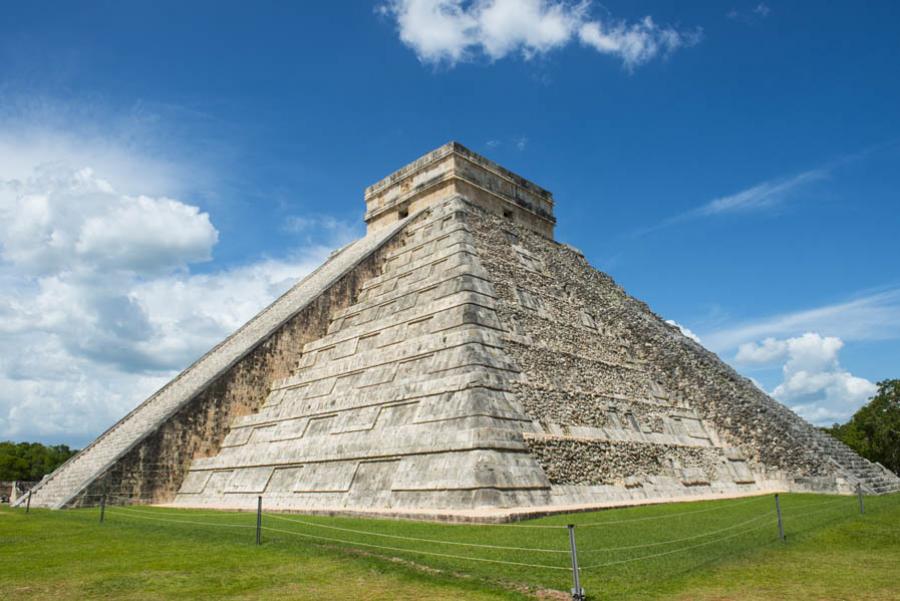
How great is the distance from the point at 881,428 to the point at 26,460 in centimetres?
4665

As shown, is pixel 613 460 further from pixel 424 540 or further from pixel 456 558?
pixel 456 558

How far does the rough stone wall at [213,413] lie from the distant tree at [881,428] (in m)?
26.8

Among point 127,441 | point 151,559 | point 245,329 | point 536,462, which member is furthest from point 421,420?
point 245,329

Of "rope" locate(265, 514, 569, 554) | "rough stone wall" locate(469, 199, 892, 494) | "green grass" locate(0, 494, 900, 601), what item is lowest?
"green grass" locate(0, 494, 900, 601)

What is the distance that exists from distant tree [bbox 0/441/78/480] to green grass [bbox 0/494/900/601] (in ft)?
114

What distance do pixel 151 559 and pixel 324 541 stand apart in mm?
1707

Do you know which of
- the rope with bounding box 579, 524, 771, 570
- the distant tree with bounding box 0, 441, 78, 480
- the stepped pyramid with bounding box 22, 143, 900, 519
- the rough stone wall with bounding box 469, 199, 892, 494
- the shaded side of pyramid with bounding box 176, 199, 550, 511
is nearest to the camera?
the rope with bounding box 579, 524, 771, 570

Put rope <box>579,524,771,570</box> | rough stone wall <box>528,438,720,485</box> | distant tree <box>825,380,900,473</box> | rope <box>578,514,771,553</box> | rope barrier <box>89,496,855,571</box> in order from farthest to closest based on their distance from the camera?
1. distant tree <box>825,380,900,473</box>
2. rough stone wall <box>528,438,720,485</box>
3. rope <box>578,514,771,553</box>
4. rope barrier <box>89,496,855,571</box>
5. rope <box>579,524,771,570</box>

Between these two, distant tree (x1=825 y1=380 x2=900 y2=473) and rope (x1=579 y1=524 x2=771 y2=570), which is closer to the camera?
rope (x1=579 y1=524 x2=771 y2=570)

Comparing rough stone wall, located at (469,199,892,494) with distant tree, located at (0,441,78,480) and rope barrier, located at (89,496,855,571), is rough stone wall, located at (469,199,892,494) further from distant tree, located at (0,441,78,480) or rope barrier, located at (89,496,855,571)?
distant tree, located at (0,441,78,480)

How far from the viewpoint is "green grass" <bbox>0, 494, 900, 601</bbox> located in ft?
16.2

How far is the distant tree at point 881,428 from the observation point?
29797 mm

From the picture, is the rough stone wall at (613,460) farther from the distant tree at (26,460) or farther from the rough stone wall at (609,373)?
the distant tree at (26,460)

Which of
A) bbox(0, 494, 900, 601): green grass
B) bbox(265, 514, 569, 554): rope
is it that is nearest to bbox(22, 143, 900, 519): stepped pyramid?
bbox(265, 514, 569, 554): rope
